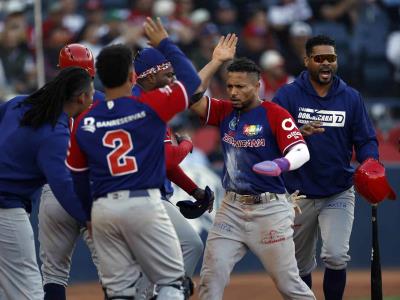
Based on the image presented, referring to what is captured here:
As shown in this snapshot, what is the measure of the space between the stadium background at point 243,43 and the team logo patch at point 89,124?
615cm

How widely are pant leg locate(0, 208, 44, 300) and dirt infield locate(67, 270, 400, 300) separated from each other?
4.18m

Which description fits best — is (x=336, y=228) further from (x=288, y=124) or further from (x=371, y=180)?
(x=288, y=124)

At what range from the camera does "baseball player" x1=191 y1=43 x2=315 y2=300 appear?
7480 millimetres

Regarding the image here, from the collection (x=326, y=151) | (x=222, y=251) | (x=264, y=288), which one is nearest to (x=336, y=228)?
(x=326, y=151)

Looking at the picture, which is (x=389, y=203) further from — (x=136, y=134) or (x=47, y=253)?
(x=136, y=134)

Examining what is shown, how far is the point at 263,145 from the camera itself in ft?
24.7

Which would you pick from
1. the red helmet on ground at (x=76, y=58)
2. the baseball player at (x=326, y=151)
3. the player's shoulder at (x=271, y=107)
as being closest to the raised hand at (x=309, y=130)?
the baseball player at (x=326, y=151)

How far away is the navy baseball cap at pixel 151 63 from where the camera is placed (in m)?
7.77

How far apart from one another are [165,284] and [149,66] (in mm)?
1974

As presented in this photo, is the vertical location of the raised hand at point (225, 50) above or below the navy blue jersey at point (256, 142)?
above

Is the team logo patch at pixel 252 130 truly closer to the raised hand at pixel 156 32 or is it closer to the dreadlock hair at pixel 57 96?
the raised hand at pixel 156 32

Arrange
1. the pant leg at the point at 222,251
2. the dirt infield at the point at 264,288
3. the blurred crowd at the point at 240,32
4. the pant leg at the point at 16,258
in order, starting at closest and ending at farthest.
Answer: the pant leg at the point at 16,258, the pant leg at the point at 222,251, the dirt infield at the point at 264,288, the blurred crowd at the point at 240,32

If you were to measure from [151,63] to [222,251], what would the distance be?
156 cm

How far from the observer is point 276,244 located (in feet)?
24.5
